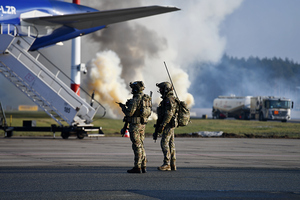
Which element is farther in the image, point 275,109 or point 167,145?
point 275,109

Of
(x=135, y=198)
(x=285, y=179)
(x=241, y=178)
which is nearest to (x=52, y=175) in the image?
(x=135, y=198)

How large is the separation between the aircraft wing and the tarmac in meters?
11.7

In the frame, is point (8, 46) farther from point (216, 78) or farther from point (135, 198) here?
point (216, 78)

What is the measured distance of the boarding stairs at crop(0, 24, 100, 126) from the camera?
1024 inches

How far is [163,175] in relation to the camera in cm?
1155

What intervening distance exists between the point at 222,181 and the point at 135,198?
3.05 m

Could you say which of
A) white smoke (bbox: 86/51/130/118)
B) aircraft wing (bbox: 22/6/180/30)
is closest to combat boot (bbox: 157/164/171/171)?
aircraft wing (bbox: 22/6/180/30)

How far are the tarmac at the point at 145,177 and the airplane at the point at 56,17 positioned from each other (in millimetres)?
11918

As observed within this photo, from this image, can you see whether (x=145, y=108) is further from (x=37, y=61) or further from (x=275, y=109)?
(x=275, y=109)

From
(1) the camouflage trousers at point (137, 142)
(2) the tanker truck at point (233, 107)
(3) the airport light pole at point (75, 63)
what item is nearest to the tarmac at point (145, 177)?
(1) the camouflage trousers at point (137, 142)

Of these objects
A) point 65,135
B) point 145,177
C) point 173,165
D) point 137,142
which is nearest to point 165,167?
point 173,165

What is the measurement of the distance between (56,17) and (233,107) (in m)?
47.5

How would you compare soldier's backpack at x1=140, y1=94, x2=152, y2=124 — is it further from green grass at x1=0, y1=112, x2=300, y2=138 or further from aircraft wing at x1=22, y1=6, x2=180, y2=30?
aircraft wing at x1=22, y1=6, x2=180, y2=30

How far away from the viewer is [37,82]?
85.6 feet
